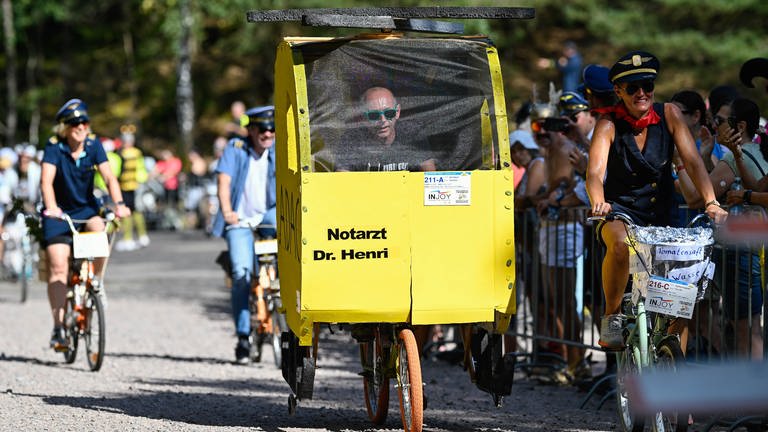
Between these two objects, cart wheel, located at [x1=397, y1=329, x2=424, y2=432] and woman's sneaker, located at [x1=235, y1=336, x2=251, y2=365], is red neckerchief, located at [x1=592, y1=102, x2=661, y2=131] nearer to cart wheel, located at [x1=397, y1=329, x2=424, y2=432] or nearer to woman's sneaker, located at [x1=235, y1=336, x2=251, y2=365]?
cart wheel, located at [x1=397, y1=329, x2=424, y2=432]

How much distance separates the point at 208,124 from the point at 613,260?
41.5 m

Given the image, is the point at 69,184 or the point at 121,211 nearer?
the point at 121,211

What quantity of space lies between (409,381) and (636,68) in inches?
73.1

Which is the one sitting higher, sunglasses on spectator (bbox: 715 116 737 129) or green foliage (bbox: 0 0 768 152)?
green foliage (bbox: 0 0 768 152)

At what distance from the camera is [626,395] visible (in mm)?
6609

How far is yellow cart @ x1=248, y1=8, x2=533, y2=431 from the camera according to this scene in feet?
22.1

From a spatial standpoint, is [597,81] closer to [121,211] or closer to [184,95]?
[121,211]

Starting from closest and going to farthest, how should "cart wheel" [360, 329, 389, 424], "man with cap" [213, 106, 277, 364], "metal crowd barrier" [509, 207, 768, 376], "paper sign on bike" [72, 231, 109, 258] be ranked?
1. "cart wheel" [360, 329, 389, 424]
2. "metal crowd barrier" [509, 207, 768, 376]
3. "paper sign on bike" [72, 231, 109, 258]
4. "man with cap" [213, 106, 277, 364]

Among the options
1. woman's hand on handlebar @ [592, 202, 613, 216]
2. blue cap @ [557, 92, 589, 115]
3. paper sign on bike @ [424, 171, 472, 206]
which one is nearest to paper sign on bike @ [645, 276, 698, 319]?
woman's hand on handlebar @ [592, 202, 613, 216]

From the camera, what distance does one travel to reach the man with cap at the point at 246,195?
1094 centimetres

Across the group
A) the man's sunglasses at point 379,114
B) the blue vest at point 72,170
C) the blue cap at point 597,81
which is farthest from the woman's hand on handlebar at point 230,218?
the man's sunglasses at point 379,114

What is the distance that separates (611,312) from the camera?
6.66 m

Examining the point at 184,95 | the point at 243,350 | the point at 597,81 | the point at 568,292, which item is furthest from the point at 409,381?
the point at 184,95

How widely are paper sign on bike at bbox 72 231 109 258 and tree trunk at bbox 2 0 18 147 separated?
122ft
